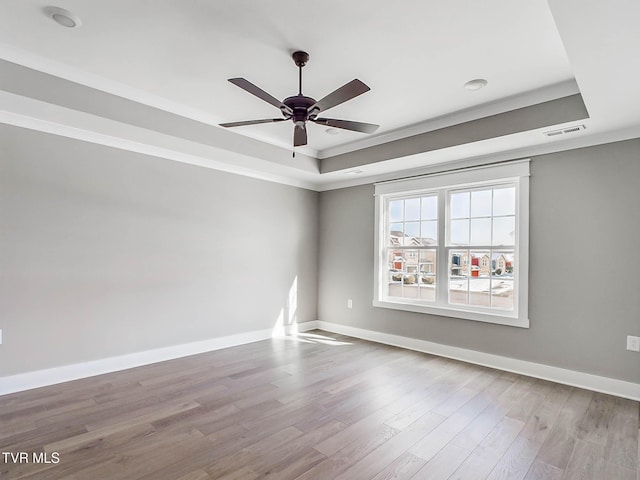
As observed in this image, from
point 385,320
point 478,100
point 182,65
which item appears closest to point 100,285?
point 182,65

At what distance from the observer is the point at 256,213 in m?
5.00

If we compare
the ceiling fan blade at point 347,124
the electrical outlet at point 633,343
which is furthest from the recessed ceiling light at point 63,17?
the electrical outlet at point 633,343

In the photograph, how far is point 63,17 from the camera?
2227 mm

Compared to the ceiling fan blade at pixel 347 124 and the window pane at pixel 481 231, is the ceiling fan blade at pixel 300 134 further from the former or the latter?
the window pane at pixel 481 231

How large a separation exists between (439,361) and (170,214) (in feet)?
11.8

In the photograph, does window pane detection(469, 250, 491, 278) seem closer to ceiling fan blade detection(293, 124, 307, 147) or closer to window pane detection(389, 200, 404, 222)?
window pane detection(389, 200, 404, 222)

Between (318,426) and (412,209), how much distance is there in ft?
10.5

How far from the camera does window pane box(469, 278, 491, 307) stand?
160 inches

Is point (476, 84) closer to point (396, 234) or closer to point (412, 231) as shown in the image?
point (412, 231)

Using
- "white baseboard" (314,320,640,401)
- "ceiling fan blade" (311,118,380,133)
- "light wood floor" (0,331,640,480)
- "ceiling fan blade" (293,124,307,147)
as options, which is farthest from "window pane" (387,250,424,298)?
"ceiling fan blade" (293,124,307,147)

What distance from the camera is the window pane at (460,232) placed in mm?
4297

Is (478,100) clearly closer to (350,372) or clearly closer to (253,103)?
(253,103)

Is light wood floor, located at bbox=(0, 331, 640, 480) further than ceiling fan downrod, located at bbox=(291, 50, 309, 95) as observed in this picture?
No

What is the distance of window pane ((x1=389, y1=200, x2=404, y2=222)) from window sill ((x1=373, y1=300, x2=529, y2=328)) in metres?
1.18
